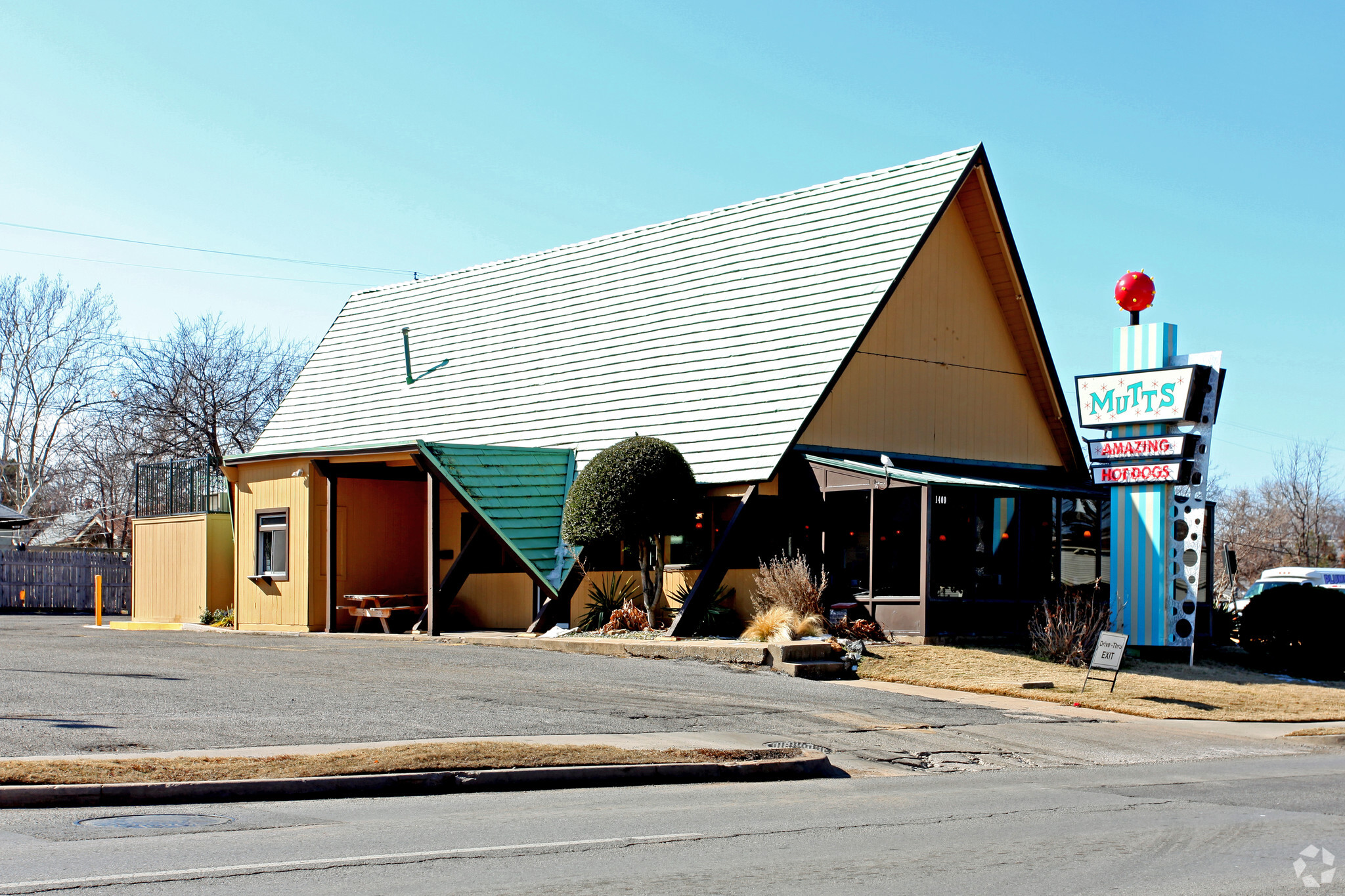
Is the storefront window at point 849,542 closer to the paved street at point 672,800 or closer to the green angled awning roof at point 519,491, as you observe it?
the green angled awning roof at point 519,491

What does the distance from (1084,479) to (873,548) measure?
8.57 m

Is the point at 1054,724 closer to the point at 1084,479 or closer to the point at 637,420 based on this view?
the point at 637,420

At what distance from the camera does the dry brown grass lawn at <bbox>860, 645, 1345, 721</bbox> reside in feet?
57.7

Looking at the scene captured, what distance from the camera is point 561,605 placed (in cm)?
2352

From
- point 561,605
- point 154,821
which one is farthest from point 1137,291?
point 154,821

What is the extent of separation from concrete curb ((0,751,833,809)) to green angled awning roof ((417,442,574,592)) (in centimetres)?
1189

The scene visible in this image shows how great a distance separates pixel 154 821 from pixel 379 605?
17.3 m

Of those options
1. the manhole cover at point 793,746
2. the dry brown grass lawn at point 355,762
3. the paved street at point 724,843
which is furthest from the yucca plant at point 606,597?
the paved street at point 724,843

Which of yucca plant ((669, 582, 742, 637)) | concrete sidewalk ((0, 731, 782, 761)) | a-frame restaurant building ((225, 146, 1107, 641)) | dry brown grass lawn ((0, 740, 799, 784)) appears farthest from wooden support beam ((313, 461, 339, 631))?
dry brown grass lawn ((0, 740, 799, 784))

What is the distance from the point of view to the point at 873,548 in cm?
2233

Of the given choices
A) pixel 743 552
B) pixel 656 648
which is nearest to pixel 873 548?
pixel 743 552

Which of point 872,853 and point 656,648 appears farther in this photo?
point 656,648

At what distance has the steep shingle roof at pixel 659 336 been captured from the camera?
23891 mm

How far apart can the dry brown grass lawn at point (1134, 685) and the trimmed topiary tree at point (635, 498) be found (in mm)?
4054
